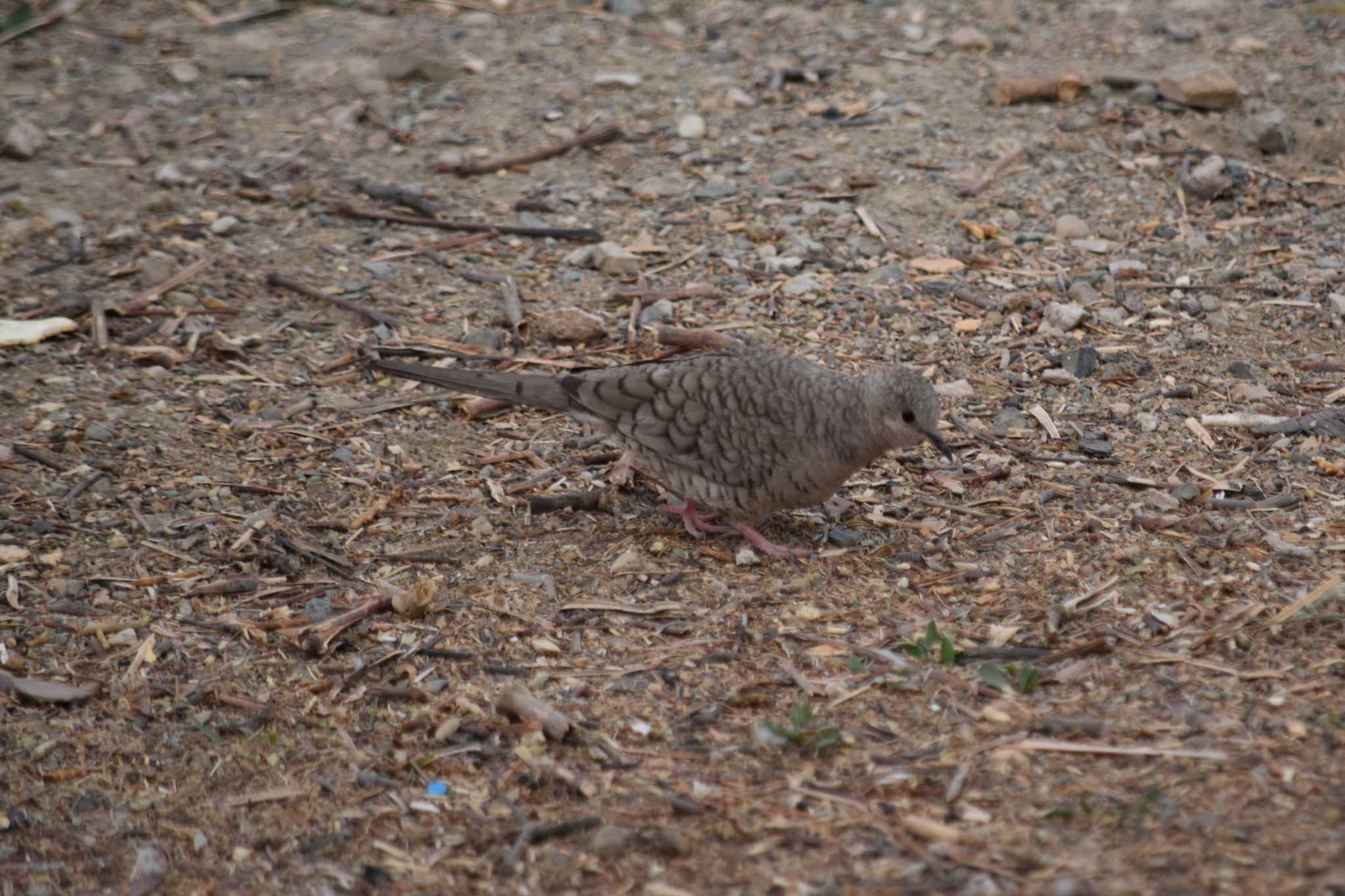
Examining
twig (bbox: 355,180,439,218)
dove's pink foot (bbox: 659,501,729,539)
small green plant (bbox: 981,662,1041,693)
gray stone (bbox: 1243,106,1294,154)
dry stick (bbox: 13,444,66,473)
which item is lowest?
dove's pink foot (bbox: 659,501,729,539)

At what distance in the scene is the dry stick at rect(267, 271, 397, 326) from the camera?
5883 mm

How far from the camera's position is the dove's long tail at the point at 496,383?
4730 millimetres

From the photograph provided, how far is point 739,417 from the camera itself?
450 cm

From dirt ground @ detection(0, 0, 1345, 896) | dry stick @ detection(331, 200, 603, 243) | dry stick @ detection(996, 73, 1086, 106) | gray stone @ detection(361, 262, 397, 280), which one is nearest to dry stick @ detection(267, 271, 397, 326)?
dirt ground @ detection(0, 0, 1345, 896)

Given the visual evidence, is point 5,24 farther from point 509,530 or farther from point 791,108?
point 509,530

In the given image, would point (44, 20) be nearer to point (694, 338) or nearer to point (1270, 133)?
point (694, 338)

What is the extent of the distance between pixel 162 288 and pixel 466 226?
4.80 ft

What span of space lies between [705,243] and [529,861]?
383 cm

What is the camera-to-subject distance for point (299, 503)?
15.6 feet

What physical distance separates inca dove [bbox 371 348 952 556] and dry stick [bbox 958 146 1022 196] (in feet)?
7.89

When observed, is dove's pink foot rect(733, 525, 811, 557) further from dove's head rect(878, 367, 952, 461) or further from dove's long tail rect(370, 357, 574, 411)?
dove's long tail rect(370, 357, 574, 411)

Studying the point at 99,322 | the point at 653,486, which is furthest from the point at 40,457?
the point at 653,486

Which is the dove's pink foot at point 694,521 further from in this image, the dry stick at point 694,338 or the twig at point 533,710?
the twig at point 533,710

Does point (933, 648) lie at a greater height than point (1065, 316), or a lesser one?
lesser
